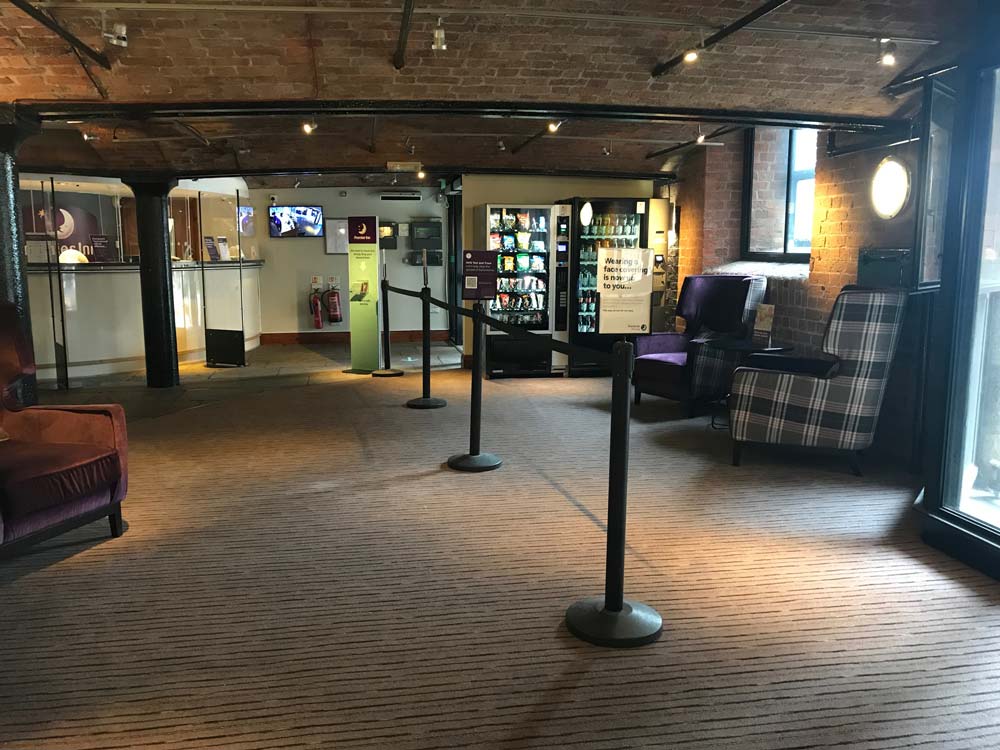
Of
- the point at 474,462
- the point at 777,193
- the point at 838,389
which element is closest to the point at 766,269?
the point at 777,193

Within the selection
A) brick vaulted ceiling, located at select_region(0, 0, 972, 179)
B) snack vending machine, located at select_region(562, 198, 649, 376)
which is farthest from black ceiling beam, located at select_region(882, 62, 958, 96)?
snack vending machine, located at select_region(562, 198, 649, 376)

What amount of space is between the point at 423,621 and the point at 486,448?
271 cm

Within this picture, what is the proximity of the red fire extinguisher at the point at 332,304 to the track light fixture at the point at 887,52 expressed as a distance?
8.86m

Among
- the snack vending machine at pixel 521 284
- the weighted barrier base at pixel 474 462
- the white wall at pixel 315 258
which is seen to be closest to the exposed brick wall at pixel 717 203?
the snack vending machine at pixel 521 284

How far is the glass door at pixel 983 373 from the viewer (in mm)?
3529

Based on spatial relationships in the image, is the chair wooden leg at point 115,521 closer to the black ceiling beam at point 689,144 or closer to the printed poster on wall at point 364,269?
the printed poster on wall at point 364,269

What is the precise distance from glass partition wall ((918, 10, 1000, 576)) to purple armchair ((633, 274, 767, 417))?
2715 millimetres

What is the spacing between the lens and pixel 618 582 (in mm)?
2889

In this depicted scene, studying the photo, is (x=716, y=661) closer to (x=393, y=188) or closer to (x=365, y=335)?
(x=365, y=335)

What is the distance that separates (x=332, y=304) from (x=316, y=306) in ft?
0.83

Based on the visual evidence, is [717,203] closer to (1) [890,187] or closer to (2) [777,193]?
(2) [777,193]

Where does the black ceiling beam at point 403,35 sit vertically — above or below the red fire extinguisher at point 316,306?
above

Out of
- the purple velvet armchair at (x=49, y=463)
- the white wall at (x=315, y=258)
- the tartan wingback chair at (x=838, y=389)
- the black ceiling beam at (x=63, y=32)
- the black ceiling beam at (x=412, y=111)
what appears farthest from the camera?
the white wall at (x=315, y=258)

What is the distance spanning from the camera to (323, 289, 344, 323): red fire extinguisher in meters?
12.3
